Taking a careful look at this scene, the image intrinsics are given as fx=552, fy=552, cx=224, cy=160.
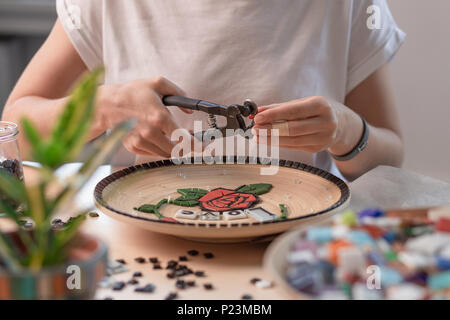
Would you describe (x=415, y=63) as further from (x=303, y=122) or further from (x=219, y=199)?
(x=219, y=199)

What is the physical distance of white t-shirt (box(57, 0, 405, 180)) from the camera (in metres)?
1.14

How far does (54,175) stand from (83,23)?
0.88 metres

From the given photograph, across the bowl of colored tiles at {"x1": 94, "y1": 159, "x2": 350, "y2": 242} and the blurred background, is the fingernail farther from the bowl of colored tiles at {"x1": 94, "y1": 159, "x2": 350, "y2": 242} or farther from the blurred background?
the blurred background

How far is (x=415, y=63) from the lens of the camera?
6.95 feet

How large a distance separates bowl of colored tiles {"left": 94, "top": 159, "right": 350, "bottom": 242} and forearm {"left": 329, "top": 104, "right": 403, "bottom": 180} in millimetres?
154

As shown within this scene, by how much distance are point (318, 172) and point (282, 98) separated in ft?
1.14

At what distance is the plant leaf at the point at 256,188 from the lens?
819 millimetres

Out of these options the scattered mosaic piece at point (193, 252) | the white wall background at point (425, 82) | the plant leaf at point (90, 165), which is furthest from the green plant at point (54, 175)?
the white wall background at point (425, 82)

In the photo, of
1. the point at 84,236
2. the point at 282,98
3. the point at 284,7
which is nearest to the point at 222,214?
the point at 84,236

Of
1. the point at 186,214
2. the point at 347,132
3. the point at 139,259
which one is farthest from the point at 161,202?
the point at 347,132

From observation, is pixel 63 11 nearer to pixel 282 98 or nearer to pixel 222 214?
pixel 282 98

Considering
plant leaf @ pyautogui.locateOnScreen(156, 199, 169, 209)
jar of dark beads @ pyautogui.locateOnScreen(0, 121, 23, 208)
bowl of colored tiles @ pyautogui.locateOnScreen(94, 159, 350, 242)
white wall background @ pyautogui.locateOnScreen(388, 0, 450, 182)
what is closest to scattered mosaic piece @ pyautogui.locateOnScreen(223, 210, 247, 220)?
bowl of colored tiles @ pyautogui.locateOnScreen(94, 159, 350, 242)

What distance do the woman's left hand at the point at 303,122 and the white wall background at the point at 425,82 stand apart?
1.36m
